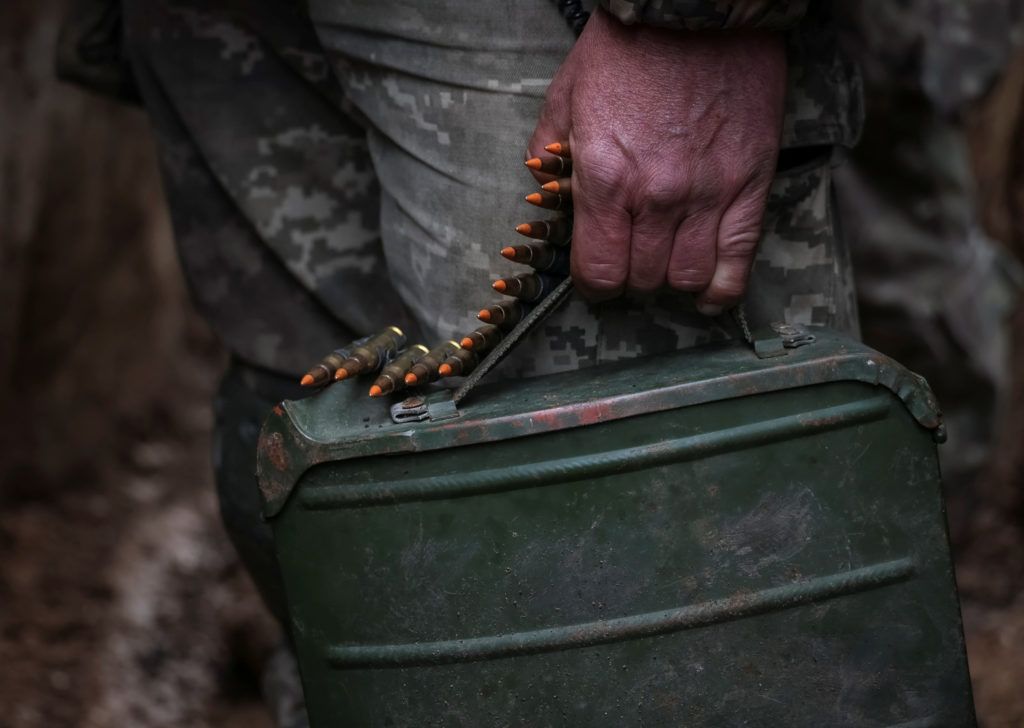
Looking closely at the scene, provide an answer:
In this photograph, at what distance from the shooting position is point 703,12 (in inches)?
46.5

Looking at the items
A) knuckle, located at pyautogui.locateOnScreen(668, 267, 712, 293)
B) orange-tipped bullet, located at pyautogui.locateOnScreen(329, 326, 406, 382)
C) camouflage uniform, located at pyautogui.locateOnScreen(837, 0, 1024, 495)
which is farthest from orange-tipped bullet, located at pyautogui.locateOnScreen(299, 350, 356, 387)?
camouflage uniform, located at pyautogui.locateOnScreen(837, 0, 1024, 495)

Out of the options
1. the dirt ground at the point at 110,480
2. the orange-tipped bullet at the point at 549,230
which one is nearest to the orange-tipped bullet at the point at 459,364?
the orange-tipped bullet at the point at 549,230

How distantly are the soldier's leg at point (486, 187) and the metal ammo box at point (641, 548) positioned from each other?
10cm

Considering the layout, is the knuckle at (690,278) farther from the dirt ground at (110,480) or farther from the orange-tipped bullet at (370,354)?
the dirt ground at (110,480)

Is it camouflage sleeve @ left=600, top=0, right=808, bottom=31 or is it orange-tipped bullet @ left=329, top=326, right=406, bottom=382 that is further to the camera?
orange-tipped bullet @ left=329, top=326, right=406, bottom=382

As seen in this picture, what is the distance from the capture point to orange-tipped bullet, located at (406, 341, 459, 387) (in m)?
1.29

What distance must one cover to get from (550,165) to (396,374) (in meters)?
0.24

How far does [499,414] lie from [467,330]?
18cm

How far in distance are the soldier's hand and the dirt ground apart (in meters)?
1.14

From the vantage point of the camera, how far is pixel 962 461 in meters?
2.72

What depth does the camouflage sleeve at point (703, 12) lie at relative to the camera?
118 cm

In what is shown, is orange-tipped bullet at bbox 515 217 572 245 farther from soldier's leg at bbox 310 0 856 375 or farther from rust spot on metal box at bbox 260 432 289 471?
rust spot on metal box at bbox 260 432 289 471

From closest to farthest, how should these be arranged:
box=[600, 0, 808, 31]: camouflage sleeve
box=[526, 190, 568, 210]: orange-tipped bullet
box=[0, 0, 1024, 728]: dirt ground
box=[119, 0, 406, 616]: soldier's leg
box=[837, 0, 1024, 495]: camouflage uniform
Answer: box=[600, 0, 808, 31]: camouflage sleeve → box=[526, 190, 568, 210]: orange-tipped bullet → box=[119, 0, 406, 616]: soldier's leg → box=[0, 0, 1024, 728]: dirt ground → box=[837, 0, 1024, 495]: camouflage uniform

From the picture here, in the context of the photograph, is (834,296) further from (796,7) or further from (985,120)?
(985,120)
